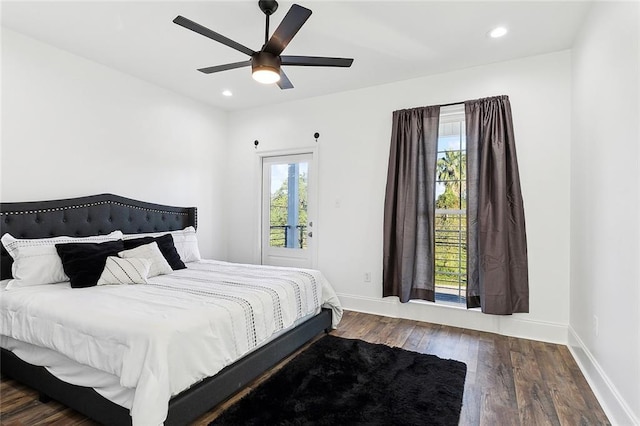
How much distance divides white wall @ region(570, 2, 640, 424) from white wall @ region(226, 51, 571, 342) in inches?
10.4

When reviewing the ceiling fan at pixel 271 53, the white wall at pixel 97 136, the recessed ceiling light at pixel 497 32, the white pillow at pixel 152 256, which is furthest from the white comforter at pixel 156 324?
the recessed ceiling light at pixel 497 32

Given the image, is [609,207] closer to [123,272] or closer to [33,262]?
[123,272]

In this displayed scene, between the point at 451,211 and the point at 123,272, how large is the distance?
128 inches

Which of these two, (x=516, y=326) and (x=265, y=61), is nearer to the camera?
(x=265, y=61)

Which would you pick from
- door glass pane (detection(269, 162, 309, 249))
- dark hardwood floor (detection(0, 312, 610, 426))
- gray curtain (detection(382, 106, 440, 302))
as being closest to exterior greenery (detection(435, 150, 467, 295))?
gray curtain (detection(382, 106, 440, 302))

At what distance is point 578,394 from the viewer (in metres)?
2.25

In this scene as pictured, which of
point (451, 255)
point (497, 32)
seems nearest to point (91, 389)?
point (451, 255)

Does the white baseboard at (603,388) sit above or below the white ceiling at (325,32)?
below

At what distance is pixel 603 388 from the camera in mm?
2127

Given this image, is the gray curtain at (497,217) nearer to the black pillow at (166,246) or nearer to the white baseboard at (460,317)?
the white baseboard at (460,317)

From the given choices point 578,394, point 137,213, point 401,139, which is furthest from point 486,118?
point 137,213

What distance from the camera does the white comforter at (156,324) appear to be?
64.6 inches

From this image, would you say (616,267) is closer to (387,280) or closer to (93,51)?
(387,280)

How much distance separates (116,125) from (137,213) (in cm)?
98
